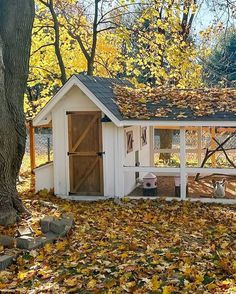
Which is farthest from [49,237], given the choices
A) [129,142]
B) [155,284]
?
[129,142]

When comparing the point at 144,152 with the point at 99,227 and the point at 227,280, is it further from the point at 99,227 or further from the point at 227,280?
the point at 227,280

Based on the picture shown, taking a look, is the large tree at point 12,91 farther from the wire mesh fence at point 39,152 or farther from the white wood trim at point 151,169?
the wire mesh fence at point 39,152

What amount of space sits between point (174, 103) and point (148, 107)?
0.76 meters

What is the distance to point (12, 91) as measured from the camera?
820 cm

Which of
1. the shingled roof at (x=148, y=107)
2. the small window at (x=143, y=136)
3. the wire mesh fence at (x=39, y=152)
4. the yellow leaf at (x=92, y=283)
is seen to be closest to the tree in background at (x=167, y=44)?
the small window at (x=143, y=136)

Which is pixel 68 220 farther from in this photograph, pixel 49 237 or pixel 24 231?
pixel 24 231

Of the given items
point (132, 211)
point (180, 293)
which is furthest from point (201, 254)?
point (132, 211)

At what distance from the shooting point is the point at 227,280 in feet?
17.3

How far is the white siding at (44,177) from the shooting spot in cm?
1196

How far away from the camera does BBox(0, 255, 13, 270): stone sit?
19.3ft

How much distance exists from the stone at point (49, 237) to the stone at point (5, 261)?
2.75 ft

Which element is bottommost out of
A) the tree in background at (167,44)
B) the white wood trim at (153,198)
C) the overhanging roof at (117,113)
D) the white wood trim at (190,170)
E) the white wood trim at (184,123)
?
the white wood trim at (153,198)

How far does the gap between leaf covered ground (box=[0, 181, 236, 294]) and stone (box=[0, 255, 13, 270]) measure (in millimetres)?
96

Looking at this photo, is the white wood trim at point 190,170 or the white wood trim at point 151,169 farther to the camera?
the white wood trim at point 151,169
